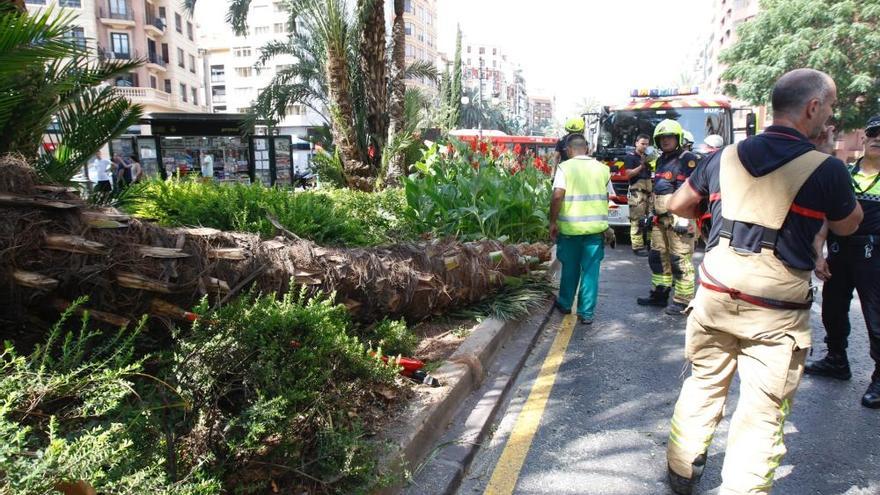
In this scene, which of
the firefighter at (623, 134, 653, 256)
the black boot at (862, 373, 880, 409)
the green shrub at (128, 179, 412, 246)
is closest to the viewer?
the black boot at (862, 373, 880, 409)

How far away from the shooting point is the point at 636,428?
135 inches

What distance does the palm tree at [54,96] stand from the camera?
2.61m

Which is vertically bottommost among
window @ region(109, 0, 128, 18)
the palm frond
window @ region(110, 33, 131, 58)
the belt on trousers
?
the belt on trousers

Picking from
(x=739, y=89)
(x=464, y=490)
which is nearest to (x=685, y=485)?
(x=464, y=490)

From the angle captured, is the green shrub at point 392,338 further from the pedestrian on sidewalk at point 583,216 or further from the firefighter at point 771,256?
the pedestrian on sidewalk at point 583,216

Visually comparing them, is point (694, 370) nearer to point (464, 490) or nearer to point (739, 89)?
point (464, 490)

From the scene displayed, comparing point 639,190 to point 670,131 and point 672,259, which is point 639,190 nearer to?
point 670,131

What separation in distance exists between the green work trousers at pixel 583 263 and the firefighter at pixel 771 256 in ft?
9.30

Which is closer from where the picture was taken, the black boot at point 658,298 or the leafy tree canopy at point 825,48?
the black boot at point 658,298

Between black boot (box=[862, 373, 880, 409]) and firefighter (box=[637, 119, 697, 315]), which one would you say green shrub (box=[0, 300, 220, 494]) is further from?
firefighter (box=[637, 119, 697, 315])

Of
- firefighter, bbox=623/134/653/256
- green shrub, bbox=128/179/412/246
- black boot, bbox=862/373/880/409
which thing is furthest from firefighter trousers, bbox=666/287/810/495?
firefighter, bbox=623/134/653/256

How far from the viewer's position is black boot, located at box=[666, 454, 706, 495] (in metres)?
2.70

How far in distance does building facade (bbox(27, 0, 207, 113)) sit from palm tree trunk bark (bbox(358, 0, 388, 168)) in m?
32.1

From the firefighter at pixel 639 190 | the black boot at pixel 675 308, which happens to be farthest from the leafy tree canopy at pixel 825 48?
the black boot at pixel 675 308
